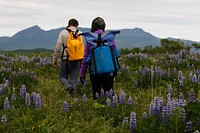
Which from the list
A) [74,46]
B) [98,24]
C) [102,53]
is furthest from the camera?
[74,46]

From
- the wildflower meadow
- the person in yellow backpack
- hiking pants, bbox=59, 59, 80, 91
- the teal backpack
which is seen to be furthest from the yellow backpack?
the teal backpack

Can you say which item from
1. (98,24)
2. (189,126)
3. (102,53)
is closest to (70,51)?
(98,24)

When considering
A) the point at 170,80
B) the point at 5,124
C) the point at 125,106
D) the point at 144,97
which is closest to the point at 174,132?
the point at 125,106

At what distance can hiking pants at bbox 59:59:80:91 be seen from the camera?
30.6 ft

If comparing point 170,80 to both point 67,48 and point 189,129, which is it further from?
→ point 189,129

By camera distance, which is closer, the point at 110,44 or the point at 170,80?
the point at 110,44

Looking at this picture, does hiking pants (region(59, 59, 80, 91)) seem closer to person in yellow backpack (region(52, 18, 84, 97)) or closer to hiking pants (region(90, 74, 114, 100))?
person in yellow backpack (region(52, 18, 84, 97))

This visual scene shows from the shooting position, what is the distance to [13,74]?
1052 centimetres

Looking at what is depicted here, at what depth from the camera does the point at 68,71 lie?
31.2 ft

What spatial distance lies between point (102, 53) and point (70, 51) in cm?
175

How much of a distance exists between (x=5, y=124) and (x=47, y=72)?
667cm

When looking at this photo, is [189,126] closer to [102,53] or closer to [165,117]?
[165,117]

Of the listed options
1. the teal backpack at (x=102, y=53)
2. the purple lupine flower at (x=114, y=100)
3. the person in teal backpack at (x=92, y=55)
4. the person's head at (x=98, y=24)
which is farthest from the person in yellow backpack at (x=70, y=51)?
the purple lupine flower at (x=114, y=100)

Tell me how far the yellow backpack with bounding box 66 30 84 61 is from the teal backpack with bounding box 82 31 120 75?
4.28ft
